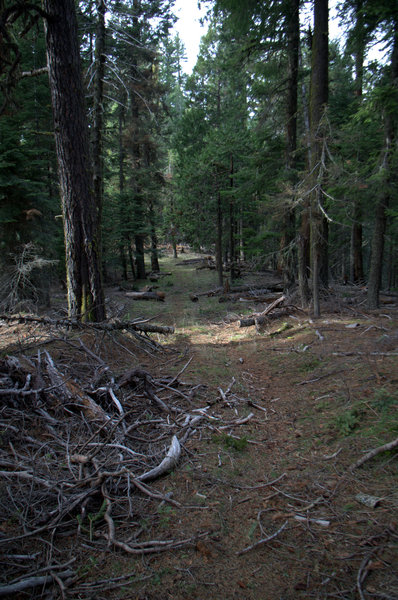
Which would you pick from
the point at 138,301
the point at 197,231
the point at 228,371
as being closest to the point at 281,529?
the point at 228,371

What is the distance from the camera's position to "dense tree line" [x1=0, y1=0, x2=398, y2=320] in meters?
7.11

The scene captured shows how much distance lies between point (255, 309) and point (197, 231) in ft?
33.8

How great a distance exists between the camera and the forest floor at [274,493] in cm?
215

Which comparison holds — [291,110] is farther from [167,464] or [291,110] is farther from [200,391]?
[167,464]

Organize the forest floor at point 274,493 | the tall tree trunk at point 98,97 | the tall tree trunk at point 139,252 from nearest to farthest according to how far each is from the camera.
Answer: the forest floor at point 274,493
the tall tree trunk at point 98,97
the tall tree trunk at point 139,252

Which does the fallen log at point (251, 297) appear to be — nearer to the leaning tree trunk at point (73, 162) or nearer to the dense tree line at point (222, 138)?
the dense tree line at point (222, 138)

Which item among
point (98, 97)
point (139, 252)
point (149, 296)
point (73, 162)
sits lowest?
point (149, 296)

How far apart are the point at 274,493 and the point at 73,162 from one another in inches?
284

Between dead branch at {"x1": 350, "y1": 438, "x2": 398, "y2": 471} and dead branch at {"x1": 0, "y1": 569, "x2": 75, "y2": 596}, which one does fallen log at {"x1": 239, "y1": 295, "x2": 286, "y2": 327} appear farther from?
dead branch at {"x1": 0, "y1": 569, "x2": 75, "y2": 596}

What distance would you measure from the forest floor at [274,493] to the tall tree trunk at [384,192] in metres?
4.33

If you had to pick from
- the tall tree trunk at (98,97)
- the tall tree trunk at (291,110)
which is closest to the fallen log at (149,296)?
the tall tree trunk at (291,110)

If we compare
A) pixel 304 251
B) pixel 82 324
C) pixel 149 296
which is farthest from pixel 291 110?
pixel 82 324

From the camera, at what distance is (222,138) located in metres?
Answer: 17.5

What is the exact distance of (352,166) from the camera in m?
9.64
